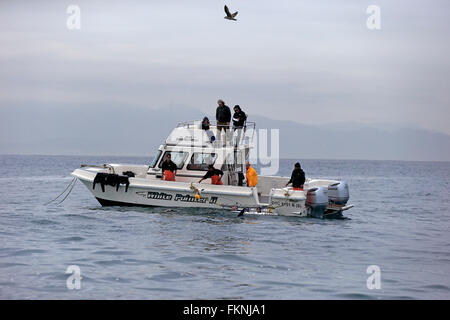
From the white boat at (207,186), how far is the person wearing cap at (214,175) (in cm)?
32

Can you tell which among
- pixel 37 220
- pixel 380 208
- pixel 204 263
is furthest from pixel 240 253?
pixel 380 208

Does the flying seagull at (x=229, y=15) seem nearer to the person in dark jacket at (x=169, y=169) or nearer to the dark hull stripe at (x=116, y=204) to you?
the person in dark jacket at (x=169, y=169)

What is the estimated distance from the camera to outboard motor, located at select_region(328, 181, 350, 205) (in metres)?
20.9

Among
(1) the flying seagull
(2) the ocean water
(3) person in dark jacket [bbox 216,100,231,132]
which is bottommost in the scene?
(2) the ocean water

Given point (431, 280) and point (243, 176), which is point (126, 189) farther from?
point (431, 280)

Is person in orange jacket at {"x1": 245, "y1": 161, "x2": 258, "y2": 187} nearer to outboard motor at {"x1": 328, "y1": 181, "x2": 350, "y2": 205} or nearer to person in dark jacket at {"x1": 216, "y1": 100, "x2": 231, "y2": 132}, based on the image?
person in dark jacket at {"x1": 216, "y1": 100, "x2": 231, "y2": 132}

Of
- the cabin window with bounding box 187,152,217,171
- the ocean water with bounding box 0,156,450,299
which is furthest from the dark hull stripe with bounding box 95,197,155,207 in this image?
the cabin window with bounding box 187,152,217,171

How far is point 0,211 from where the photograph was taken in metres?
23.7

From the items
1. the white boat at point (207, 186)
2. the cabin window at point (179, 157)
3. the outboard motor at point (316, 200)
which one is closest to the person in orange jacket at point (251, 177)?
the white boat at point (207, 186)

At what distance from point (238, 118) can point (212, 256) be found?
8.45 metres

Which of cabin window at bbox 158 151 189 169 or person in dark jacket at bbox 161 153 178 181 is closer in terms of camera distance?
person in dark jacket at bbox 161 153 178 181

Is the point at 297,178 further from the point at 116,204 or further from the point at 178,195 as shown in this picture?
the point at 116,204

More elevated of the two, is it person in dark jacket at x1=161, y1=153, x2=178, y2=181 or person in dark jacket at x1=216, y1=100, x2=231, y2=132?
person in dark jacket at x1=216, y1=100, x2=231, y2=132

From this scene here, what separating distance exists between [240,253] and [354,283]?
3385 mm
